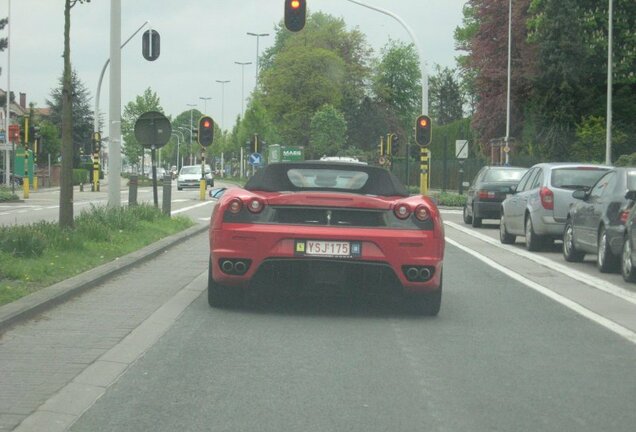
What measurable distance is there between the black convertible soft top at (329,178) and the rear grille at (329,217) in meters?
0.83

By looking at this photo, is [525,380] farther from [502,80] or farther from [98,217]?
[502,80]

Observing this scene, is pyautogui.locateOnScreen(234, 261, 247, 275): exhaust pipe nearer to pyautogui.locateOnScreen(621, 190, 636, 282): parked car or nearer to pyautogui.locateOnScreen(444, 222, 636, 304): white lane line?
pyautogui.locateOnScreen(444, 222, 636, 304): white lane line

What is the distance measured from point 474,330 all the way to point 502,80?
176 feet

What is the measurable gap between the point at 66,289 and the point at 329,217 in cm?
284

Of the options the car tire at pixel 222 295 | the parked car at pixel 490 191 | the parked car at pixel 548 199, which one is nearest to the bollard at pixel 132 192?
the parked car at pixel 490 191

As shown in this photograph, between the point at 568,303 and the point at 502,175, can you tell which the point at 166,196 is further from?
the point at 568,303

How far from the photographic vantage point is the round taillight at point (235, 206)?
9672 millimetres

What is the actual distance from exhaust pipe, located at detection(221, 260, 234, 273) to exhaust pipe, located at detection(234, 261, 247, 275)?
1.4 inches

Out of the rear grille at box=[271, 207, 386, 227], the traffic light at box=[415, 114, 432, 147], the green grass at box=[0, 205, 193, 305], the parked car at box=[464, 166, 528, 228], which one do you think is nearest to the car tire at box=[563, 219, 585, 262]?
the green grass at box=[0, 205, 193, 305]

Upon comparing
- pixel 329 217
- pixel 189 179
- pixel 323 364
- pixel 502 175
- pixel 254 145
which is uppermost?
pixel 254 145

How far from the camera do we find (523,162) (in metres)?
56.5

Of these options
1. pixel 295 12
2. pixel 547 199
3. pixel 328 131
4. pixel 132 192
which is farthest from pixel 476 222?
pixel 328 131

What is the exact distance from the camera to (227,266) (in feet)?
31.7

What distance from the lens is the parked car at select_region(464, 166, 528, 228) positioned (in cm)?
2697
